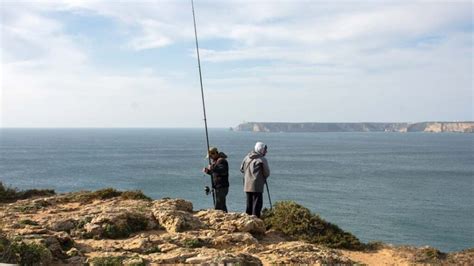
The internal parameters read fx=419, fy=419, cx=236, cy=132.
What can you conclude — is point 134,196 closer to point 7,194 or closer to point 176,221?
point 176,221

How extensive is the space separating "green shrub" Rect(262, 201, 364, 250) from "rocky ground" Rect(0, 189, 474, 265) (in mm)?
324

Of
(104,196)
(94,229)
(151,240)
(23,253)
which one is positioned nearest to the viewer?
(23,253)

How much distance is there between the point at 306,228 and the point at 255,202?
4.90 ft

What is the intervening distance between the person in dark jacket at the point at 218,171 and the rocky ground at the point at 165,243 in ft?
2.68

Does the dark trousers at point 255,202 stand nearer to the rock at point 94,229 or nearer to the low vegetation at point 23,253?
the rock at point 94,229

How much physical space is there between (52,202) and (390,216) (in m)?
33.7

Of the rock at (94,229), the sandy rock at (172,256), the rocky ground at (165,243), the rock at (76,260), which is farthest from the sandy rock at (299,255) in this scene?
the rock at (94,229)

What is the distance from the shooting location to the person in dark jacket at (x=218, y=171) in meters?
11.4

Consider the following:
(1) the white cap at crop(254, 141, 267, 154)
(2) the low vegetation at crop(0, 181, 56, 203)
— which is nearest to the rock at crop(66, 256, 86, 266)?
(1) the white cap at crop(254, 141, 267, 154)

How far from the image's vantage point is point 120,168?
79500 mm

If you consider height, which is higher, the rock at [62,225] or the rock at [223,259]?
the rock at [62,225]

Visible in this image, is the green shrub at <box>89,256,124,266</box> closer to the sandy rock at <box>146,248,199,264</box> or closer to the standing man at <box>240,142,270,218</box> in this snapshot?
the sandy rock at <box>146,248,199,264</box>

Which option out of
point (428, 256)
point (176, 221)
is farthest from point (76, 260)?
point (428, 256)

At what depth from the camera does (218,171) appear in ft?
37.4
